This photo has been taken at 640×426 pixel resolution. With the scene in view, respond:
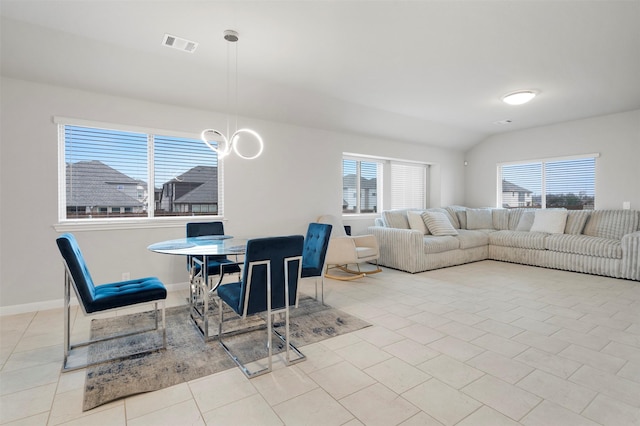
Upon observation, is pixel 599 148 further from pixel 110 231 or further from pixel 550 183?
pixel 110 231

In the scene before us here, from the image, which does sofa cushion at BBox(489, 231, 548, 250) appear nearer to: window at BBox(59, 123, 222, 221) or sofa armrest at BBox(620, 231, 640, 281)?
sofa armrest at BBox(620, 231, 640, 281)

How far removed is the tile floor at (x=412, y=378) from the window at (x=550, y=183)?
10.6 feet

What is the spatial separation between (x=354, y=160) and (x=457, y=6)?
3.72 m

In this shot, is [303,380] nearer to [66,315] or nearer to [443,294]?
[66,315]

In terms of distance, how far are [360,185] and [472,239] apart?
2.24m

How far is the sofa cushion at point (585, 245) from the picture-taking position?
4527 millimetres

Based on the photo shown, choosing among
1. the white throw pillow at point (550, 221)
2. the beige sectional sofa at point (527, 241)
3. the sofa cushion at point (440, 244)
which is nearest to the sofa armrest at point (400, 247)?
the beige sectional sofa at point (527, 241)

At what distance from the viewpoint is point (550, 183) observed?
6250 mm

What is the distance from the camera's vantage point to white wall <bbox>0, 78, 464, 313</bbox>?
3209mm

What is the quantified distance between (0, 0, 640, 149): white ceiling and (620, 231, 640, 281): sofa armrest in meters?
2.03

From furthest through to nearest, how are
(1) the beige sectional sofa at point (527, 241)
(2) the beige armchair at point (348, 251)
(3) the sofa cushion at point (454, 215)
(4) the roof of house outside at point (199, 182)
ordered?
(3) the sofa cushion at point (454, 215) → (1) the beige sectional sofa at point (527, 241) → (2) the beige armchair at point (348, 251) → (4) the roof of house outside at point (199, 182)

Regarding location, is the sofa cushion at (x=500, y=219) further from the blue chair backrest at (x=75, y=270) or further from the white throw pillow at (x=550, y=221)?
the blue chair backrest at (x=75, y=270)

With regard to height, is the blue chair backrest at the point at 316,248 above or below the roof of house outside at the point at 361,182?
below

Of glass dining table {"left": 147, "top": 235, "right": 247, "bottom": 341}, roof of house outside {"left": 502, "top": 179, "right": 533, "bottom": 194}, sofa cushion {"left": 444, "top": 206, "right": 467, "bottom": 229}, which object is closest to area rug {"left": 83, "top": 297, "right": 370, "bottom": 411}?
glass dining table {"left": 147, "top": 235, "right": 247, "bottom": 341}
